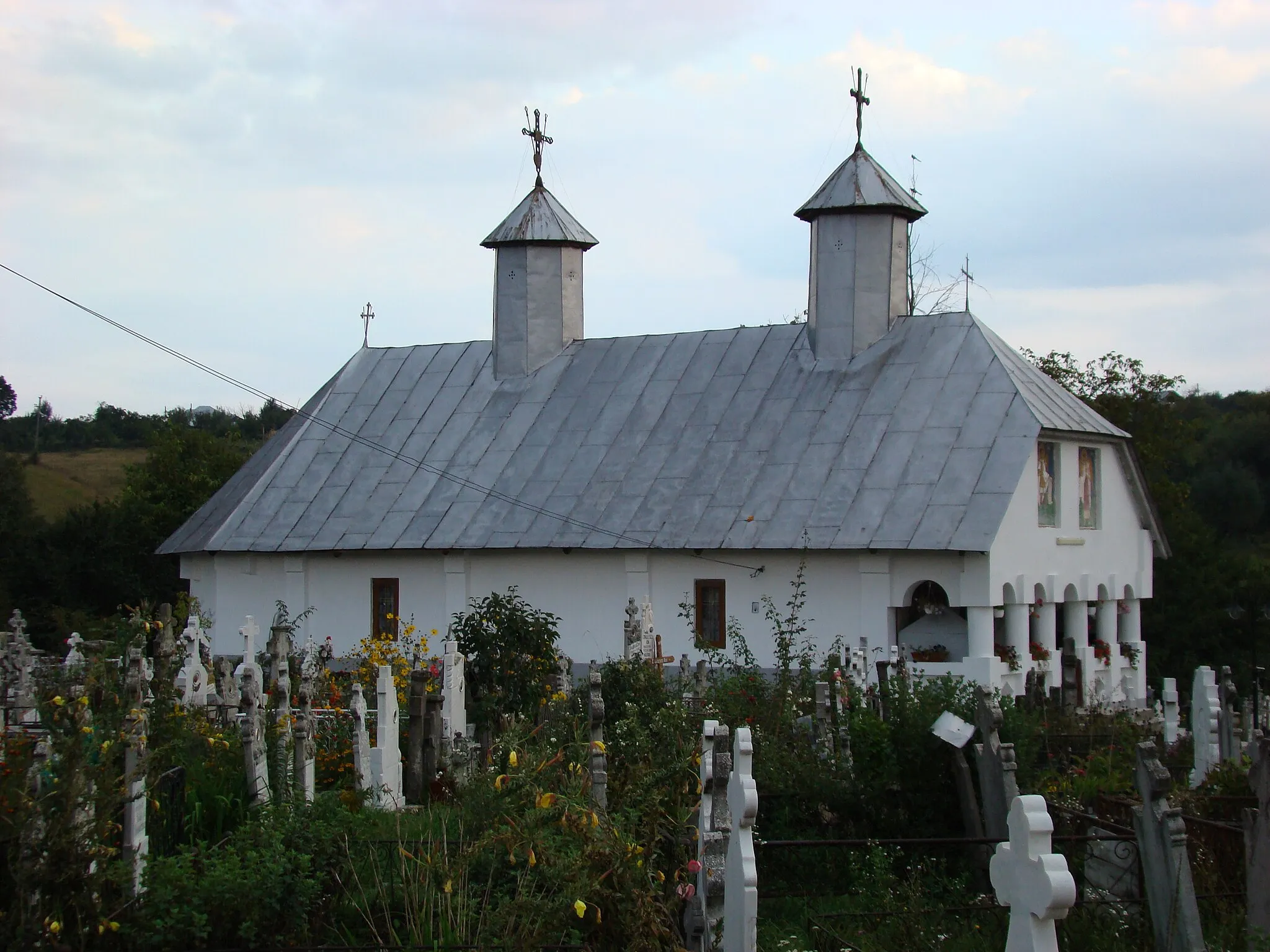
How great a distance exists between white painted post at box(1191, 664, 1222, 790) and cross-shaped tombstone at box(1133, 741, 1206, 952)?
6.59 m

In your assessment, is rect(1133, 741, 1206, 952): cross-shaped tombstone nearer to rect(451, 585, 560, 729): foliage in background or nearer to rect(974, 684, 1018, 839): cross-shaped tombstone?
rect(974, 684, 1018, 839): cross-shaped tombstone

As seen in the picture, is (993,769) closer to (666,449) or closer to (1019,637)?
(1019,637)

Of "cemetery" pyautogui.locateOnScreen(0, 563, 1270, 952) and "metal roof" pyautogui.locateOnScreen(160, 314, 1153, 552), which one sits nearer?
"cemetery" pyautogui.locateOnScreen(0, 563, 1270, 952)

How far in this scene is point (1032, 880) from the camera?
592cm

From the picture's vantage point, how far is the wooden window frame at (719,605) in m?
22.7

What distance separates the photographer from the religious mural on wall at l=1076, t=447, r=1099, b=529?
2347cm

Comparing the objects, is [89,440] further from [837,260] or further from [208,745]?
[208,745]

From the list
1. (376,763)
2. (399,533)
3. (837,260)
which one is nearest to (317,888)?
(376,763)

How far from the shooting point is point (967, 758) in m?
11.2

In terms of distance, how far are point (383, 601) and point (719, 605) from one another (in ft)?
20.2

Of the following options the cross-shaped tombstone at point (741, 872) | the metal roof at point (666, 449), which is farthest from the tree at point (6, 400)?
the cross-shaped tombstone at point (741, 872)

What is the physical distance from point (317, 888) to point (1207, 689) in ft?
35.1

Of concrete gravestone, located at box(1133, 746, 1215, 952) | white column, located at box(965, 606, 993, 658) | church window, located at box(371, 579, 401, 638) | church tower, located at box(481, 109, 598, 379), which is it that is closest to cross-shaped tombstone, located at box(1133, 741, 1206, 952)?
concrete gravestone, located at box(1133, 746, 1215, 952)

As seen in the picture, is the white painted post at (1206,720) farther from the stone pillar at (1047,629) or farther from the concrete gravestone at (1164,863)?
the concrete gravestone at (1164,863)
